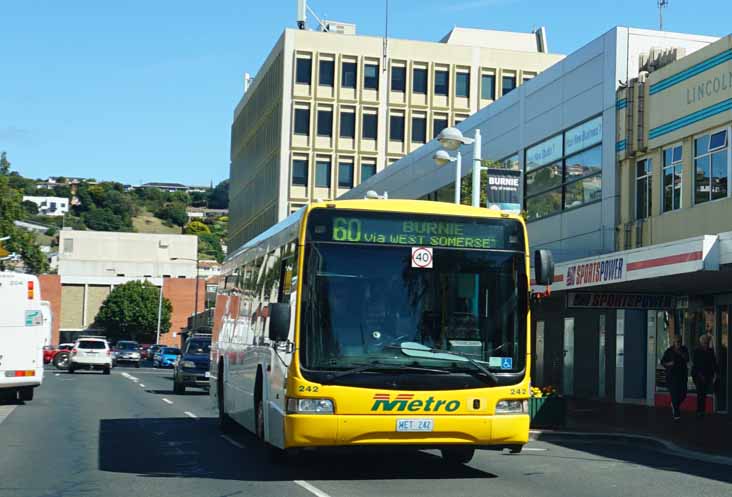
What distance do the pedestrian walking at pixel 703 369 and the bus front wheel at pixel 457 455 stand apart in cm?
1214

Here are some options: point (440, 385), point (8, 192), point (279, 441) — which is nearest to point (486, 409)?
point (440, 385)

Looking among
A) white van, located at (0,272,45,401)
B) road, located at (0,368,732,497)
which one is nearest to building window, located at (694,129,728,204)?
road, located at (0,368,732,497)

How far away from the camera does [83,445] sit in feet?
54.9

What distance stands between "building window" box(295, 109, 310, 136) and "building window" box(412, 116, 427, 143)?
7.20 meters

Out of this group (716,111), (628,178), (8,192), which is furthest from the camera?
(8,192)

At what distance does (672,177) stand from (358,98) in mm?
49084

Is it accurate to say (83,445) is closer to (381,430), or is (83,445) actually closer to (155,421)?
(155,421)

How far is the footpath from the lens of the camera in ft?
59.6

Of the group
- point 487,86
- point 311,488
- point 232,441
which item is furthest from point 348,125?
point 311,488

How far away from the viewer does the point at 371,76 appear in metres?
75.8

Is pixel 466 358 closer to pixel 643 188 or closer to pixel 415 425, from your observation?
pixel 415 425

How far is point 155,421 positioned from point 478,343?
11.0 meters

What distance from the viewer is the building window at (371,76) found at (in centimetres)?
7556

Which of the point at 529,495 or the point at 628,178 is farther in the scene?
the point at 628,178
